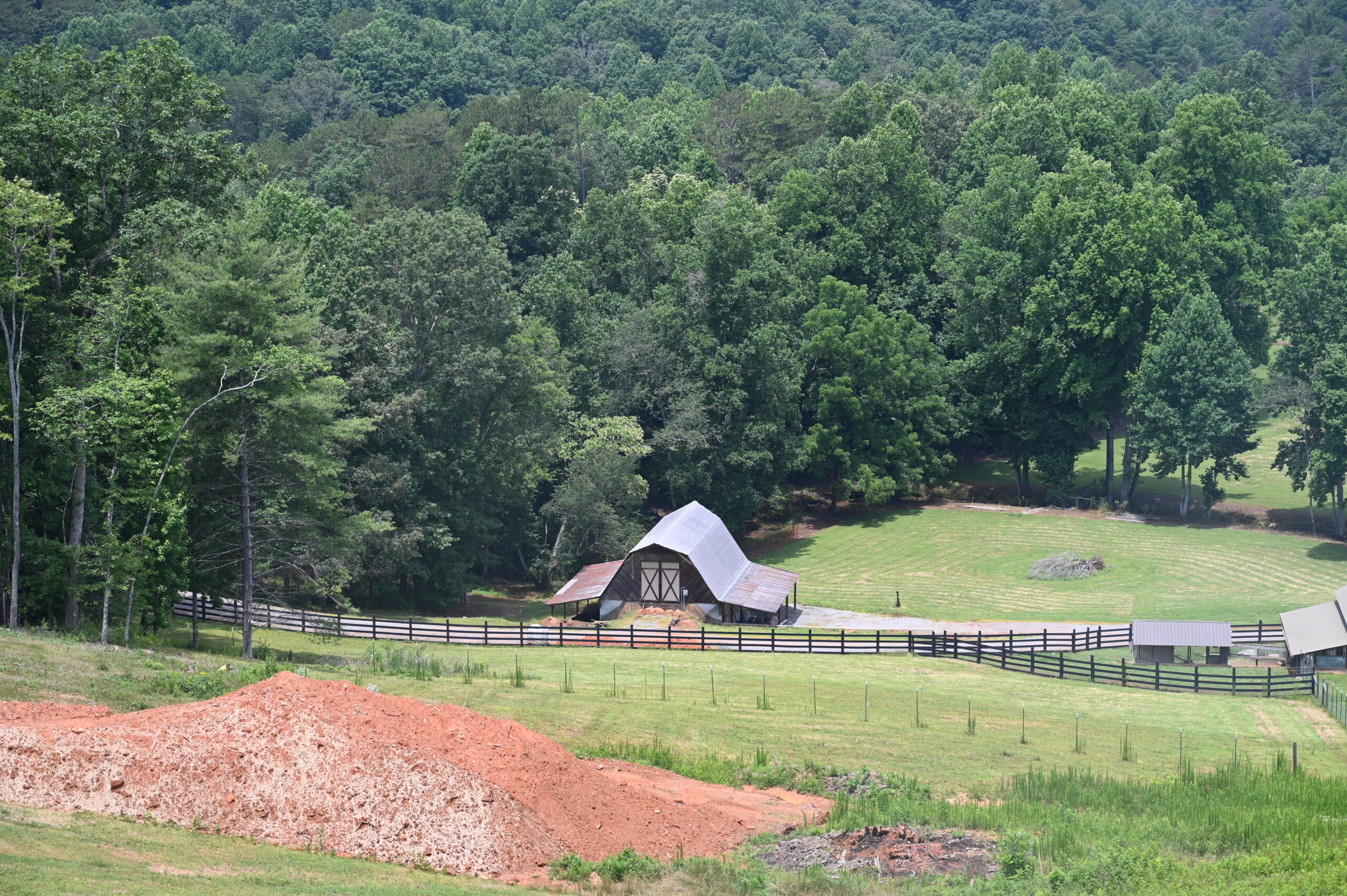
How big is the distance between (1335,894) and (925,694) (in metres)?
19.7

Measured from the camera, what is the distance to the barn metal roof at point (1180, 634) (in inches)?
1967

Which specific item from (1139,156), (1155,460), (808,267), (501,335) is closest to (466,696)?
(501,335)

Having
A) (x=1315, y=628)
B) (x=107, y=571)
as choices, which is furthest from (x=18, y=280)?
(x=1315, y=628)

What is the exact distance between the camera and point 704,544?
61.4m

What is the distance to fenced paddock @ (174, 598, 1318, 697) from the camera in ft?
159

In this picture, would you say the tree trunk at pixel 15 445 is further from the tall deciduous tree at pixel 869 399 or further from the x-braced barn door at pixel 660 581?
the tall deciduous tree at pixel 869 399

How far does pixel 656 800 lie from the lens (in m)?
28.0

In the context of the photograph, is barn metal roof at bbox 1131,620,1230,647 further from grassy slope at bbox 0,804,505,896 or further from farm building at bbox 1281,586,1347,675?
grassy slope at bbox 0,804,505,896

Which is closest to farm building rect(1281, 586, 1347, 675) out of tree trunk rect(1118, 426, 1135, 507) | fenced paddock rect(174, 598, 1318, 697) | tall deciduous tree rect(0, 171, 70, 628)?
fenced paddock rect(174, 598, 1318, 697)

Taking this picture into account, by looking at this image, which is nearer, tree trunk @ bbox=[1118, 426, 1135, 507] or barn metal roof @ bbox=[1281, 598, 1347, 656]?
barn metal roof @ bbox=[1281, 598, 1347, 656]

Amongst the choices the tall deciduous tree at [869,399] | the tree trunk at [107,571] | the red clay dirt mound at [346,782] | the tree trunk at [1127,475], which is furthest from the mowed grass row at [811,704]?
the tree trunk at [1127,475]

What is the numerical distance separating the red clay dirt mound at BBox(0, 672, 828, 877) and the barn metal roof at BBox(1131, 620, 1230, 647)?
26766mm

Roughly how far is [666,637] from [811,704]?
40.0 ft

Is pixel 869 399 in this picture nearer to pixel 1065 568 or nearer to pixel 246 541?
pixel 1065 568
